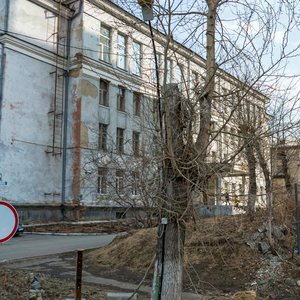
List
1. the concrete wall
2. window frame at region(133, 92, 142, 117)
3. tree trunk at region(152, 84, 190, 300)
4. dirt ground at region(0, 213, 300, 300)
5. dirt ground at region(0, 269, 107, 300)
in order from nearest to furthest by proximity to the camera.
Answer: tree trunk at region(152, 84, 190, 300)
window frame at region(133, 92, 142, 117)
dirt ground at region(0, 269, 107, 300)
dirt ground at region(0, 213, 300, 300)
the concrete wall

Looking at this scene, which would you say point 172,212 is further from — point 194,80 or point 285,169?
point 285,169

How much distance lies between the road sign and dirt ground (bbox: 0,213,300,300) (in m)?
1.74

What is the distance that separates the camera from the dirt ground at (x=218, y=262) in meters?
8.62

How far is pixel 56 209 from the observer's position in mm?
29953

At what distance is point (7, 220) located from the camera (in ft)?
21.3

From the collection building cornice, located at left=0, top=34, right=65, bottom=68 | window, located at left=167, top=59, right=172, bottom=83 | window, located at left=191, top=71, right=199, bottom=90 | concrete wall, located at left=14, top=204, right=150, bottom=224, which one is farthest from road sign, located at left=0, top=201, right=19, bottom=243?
building cornice, located at left=0, top=34, right=65, bottom=68

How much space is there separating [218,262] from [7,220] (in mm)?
5305

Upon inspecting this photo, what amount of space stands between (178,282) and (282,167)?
9.04 meters

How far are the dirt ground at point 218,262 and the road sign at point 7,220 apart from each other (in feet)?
5.70

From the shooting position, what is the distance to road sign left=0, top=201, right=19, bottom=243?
253 inches

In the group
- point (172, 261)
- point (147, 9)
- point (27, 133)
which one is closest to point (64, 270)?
point (172, 261)

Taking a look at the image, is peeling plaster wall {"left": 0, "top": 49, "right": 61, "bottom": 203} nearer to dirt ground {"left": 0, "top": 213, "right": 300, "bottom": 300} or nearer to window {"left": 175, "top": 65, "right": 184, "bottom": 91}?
dirt ground {"left": 0, "top": 213, "right": 300, "bottom": 300}

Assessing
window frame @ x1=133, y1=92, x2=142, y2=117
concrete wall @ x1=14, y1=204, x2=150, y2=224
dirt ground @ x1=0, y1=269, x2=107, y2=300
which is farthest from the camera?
concrete wall @ x1=14, y1=204, x2=150, y2=224

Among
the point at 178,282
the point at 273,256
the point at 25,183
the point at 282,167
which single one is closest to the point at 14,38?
the point at 25,183
